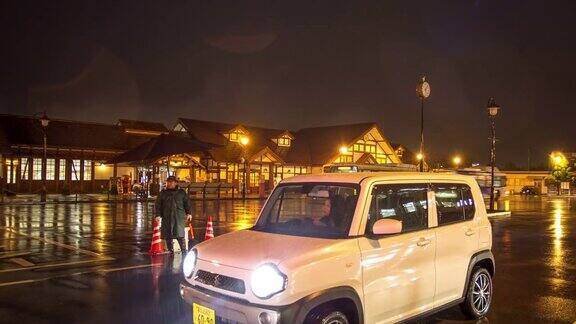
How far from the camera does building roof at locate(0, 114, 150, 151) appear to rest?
40.9m

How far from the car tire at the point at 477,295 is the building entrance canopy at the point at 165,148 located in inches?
1162

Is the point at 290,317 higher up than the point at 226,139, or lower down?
lower down

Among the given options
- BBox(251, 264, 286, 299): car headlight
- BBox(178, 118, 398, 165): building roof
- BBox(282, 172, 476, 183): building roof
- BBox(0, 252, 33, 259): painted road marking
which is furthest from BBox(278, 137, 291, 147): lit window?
BBox(251, 264, 286, 299): car headlight

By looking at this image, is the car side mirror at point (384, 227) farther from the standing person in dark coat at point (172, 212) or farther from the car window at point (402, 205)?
the standing person in dark coat at point (172, 212)

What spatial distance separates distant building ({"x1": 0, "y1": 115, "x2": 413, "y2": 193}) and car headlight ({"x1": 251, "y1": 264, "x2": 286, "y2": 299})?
111 ft

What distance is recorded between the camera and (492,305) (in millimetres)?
7547

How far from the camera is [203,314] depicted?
4.89 meters

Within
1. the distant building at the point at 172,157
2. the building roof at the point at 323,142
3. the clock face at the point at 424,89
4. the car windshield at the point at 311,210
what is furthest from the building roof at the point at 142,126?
the car windshield at the point at 311,210

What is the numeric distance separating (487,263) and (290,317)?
3653 mm

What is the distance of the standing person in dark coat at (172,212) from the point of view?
36.2ft

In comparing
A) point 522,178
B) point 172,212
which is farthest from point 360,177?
point 522,178

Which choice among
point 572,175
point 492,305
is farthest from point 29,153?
point 572,175

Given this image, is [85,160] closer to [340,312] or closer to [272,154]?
[272,154]

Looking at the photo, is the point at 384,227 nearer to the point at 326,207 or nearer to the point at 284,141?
the point at 326,207
